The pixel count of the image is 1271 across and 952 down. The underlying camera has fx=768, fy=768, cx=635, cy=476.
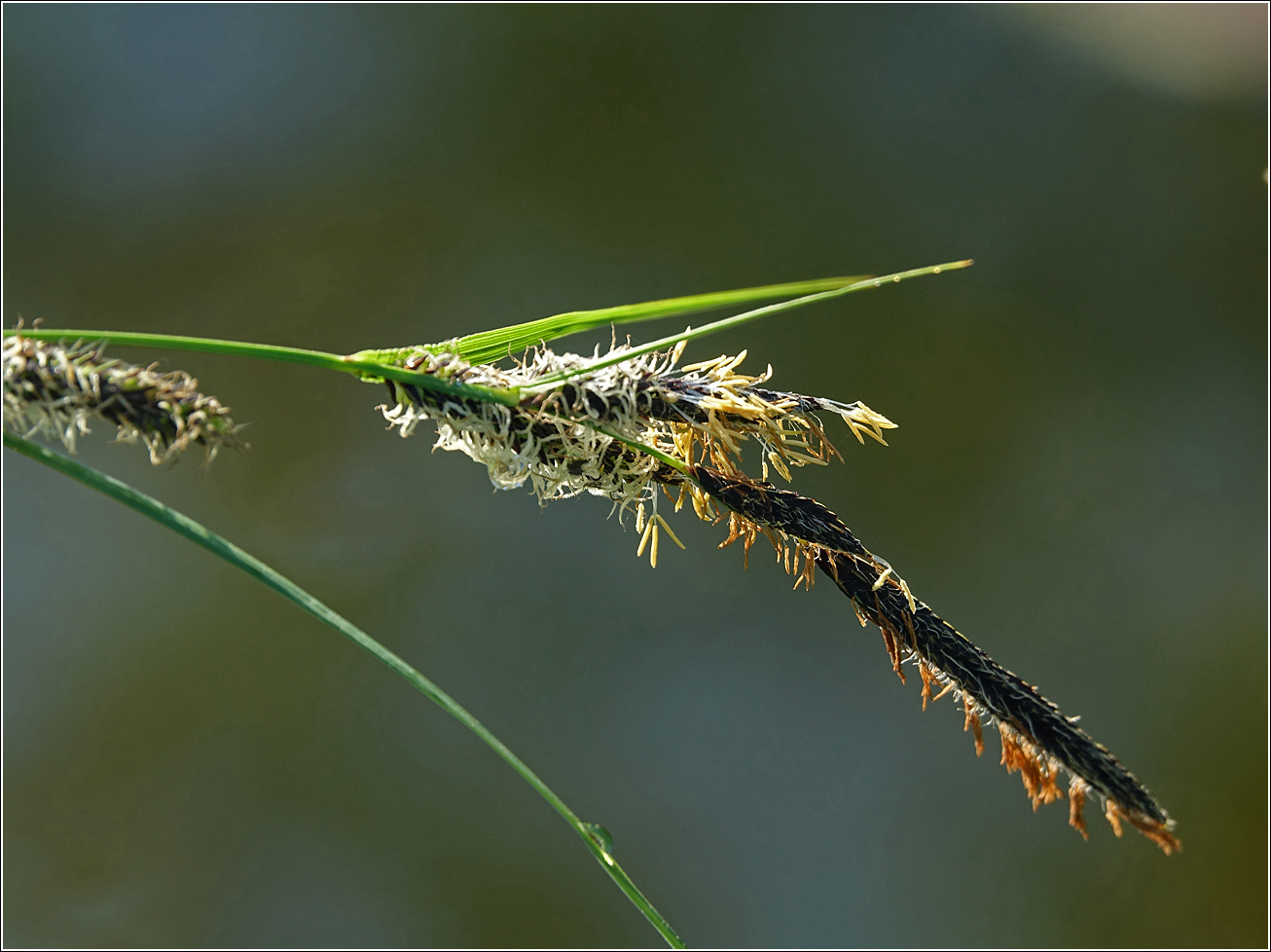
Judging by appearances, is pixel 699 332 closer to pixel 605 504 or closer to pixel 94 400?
pixel 94 400

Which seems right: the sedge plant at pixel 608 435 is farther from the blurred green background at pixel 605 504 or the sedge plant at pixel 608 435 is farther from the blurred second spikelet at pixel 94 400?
the blurred green background at pixel 605 504

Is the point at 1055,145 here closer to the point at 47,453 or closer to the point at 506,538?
the point at 506,538

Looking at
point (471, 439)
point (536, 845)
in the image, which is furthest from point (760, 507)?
point (536, 845)

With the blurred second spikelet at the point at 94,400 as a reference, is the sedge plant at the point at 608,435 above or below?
below

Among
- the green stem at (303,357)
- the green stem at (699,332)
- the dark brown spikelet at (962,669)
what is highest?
the green stem at (303,357)

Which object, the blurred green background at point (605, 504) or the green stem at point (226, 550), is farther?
the blurred green background at point (605, 504)

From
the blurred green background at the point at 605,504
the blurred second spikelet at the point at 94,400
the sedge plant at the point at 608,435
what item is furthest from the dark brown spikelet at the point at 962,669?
the blurred green background at the point at 605,504
